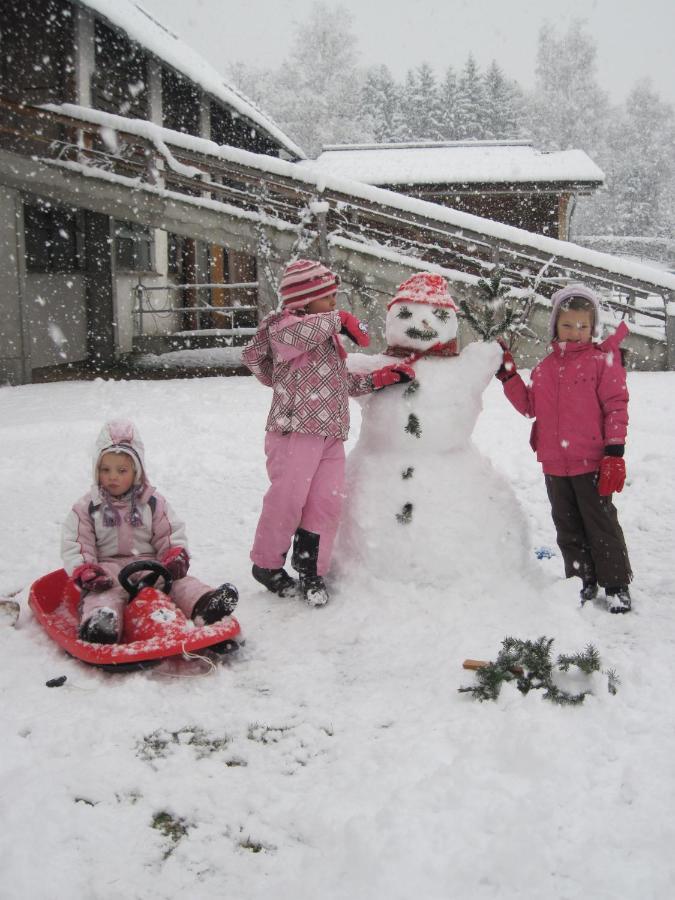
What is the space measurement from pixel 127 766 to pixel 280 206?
377 inches

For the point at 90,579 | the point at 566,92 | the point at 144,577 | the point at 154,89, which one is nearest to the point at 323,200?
the point at 154,89

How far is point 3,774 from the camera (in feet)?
7.45

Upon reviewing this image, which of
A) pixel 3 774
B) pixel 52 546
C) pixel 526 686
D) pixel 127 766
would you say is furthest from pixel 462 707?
pixel 52 546

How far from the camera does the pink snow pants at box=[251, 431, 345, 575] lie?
12.2 ft

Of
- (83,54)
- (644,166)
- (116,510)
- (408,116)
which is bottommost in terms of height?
(116,510)

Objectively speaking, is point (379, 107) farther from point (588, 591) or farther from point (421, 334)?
point (588, 591)

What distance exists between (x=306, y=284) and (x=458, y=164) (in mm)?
14549

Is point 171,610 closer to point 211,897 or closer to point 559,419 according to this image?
point 211,897

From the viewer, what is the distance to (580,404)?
3.68 meters

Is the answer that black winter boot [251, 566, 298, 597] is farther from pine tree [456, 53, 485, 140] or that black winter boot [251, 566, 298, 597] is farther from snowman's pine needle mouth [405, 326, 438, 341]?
pine tree [456, 53, 485, 140]

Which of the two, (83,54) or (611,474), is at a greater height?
(83,54)

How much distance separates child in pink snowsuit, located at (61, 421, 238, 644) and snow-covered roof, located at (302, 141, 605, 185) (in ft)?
41.9

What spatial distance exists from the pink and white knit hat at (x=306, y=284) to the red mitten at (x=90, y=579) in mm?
1547

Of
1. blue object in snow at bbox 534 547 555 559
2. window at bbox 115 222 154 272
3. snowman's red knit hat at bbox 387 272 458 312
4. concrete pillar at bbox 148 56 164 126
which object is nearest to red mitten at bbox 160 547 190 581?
snowman's red knit hat at bbox 387 272 458 312
